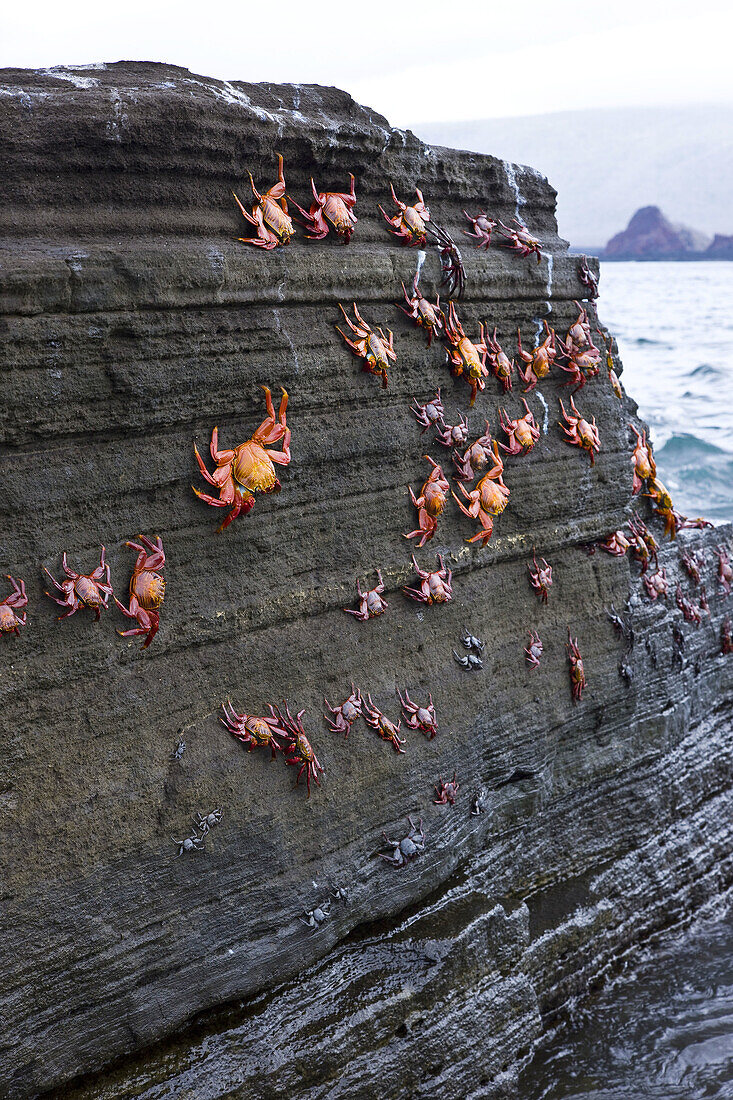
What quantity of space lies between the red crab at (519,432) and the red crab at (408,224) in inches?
43.7

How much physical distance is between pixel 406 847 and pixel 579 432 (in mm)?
2743

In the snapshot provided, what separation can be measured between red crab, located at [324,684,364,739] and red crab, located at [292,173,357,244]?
2.32 m

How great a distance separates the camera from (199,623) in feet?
13.8

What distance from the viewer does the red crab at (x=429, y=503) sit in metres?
4.97

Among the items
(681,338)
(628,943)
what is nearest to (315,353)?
(628,943)

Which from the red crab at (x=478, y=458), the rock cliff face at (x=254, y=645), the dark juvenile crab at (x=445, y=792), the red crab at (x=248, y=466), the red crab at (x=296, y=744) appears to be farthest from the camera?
the red crab at (x=478, y=458)

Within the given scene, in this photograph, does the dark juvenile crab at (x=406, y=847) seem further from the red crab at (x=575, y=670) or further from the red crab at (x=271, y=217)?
the red crab at (x=271, y=217)

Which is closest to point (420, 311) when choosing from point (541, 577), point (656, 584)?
point (541, 577)

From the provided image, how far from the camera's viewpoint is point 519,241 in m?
5.53

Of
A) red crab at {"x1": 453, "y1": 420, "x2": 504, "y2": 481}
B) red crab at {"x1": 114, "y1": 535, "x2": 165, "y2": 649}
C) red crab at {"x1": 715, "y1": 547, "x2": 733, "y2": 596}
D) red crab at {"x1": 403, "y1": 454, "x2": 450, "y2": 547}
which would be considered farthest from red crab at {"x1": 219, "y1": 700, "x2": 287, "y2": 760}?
red crab at {"x1": 715, "y1": 547, "x2": 733, "y2": 596}

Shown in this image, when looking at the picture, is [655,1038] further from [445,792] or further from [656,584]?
[656,584]

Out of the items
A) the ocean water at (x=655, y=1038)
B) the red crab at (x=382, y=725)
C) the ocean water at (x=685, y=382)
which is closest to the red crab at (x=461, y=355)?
the red crab at (x=382, y=725)

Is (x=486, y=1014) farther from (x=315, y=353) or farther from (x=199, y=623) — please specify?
(x=315, y=353)

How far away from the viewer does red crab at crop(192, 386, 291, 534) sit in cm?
415
